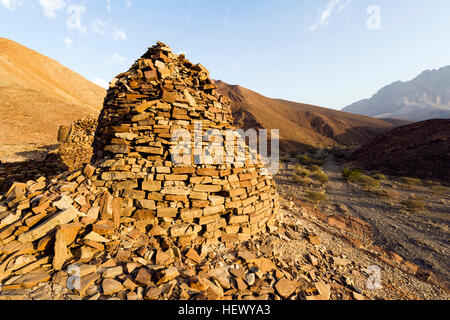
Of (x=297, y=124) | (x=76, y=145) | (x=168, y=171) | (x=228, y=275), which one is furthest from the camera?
(x=297, y=124)

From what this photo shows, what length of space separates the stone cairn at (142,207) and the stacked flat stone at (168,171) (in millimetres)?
25

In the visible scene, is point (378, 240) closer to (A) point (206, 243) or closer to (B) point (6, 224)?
(A) point (206, 243)

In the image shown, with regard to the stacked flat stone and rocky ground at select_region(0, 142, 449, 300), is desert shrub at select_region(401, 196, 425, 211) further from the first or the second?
the stacked flat stone

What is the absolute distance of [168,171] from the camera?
4125mm

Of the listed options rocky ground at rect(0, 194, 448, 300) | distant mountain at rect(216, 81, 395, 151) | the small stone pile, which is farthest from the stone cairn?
distant mountain at rect(216, 81, 395, 151)

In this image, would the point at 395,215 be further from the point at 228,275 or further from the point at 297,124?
the point at 297,124

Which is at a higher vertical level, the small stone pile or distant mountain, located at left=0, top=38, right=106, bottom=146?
distant mountain, located at left=0, top=38, right=106, bottom=146

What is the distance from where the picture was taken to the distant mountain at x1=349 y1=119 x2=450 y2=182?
58.2ft

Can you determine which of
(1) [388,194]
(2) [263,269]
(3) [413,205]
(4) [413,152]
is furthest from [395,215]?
(4) [413,152]

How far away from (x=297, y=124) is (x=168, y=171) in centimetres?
5244

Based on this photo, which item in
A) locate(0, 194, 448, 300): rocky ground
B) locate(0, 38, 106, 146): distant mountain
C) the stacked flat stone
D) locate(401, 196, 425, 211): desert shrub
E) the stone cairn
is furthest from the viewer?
locate(0, 38, 106, 146): distant mountain

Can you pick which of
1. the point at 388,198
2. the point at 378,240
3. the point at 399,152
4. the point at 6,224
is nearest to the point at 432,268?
the point at 378,240

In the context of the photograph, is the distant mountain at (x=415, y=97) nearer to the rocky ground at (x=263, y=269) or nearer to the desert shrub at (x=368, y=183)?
the desert shrub at (x=368, y=183)

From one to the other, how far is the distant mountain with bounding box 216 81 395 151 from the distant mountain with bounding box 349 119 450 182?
1389 centimetres
